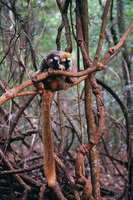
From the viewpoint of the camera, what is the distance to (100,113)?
8.19 feet

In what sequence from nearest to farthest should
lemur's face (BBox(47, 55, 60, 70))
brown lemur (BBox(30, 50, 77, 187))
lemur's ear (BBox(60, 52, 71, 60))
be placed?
brown lemur (BBox(30, 50, 77, 187))
lemur's face (BBox(47, 55, 60, 70))
lemur's ear (BBox(60, 52, 71, 60))

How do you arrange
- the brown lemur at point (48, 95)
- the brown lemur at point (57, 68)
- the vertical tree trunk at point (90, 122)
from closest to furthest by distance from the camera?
1. the brown lemur at point (48, 95)
2. the brown lemur at point (57, 68)
3. the vertical tree trunk at point (90, 122)

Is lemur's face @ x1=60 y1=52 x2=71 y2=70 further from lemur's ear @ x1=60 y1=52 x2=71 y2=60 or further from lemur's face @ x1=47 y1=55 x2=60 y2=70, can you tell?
lemur's face @ x1=47 y1=55 x2=60 y2=70

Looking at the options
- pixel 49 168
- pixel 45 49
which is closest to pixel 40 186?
pixel 49 168

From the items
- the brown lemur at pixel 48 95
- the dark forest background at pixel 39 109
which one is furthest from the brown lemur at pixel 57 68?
the dark forest background at pixel 39 109

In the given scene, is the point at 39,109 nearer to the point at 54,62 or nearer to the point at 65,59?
the point at 65,59

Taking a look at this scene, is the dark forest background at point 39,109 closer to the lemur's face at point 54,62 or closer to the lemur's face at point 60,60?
the lemur's face at point 60,60

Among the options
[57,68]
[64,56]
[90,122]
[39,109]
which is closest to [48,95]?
[57,68]

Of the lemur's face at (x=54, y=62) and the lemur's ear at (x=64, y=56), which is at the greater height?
the lemur's ear at (x=64, y=56)

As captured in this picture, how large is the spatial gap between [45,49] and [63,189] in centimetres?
470

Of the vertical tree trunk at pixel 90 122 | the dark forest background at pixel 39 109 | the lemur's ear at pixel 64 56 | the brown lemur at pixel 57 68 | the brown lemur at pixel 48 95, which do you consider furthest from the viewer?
the dark forest background at pixel 39 109

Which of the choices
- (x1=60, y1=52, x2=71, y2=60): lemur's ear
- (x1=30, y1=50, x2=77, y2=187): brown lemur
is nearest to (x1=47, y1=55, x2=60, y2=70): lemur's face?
(x1=30, y1=50, x2=77, y2=187): brown lemur

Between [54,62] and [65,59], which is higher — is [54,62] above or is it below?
below

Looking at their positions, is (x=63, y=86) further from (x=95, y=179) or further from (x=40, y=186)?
(x=40, y=186)
